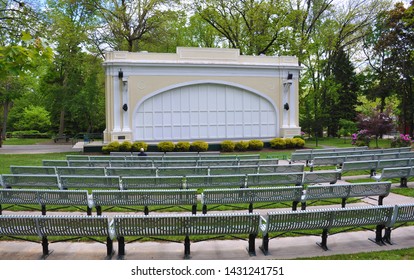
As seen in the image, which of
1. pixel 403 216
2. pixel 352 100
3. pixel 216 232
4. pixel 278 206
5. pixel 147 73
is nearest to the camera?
pixel 216 232

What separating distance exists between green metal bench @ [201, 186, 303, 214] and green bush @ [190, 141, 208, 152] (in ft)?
53.3

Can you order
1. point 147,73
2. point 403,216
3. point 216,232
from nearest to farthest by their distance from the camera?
point 216,232, point 403,216, point 147,73

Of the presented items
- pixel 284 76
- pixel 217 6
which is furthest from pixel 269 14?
pixel 284 76

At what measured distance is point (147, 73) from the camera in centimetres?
2438

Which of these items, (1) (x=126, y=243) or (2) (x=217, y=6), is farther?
(2) (x=217, y=6)

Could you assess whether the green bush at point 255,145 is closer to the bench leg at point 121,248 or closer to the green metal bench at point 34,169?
the green metal bench at point 34,169

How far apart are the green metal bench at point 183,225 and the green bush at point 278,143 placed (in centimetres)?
2026

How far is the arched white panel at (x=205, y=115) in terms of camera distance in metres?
24.8

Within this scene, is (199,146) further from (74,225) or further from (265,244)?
(74,225)

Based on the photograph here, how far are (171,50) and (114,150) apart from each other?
23.7m

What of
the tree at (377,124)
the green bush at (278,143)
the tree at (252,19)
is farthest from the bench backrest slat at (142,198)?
the tree at (252,19)

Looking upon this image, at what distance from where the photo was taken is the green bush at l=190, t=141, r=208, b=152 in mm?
23844

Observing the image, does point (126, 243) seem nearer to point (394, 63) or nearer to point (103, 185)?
point (103, 185)

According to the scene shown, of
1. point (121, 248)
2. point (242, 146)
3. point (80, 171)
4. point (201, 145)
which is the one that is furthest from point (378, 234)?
point (242, 146)
